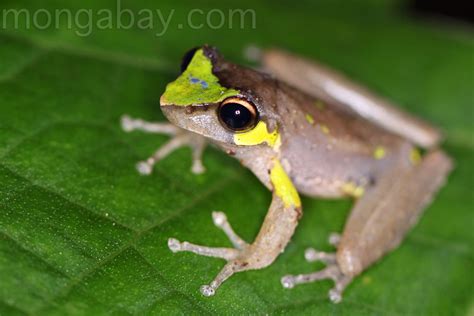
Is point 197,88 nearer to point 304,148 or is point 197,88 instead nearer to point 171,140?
point 171,140

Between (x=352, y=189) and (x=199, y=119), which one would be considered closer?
(x=199, y=119)

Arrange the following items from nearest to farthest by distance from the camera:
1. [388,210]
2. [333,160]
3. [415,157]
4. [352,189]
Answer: [388,210] → [333,160] → [352,189] → [415,157]

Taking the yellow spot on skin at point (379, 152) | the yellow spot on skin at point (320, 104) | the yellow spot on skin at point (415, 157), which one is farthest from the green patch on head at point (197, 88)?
the yellow spot on skin at point (415, 157)

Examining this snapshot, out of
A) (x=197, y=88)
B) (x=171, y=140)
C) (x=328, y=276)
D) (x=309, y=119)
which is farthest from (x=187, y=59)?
(x=328, y=276)

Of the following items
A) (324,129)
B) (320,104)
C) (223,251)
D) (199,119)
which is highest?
(199,119)

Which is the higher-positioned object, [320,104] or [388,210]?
[320,104]

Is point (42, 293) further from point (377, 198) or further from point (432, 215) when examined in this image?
point (432, 215)
